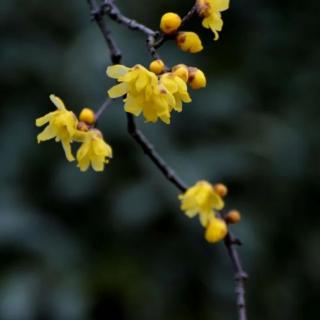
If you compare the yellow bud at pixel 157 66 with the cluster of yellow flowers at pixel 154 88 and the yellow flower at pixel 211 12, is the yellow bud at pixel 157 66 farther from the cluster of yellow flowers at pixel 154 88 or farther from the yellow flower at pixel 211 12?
the yellow flower at pixel 211 12

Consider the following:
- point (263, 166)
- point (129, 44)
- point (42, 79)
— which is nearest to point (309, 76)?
point (263, 166)

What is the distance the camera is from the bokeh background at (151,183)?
8.11 feet

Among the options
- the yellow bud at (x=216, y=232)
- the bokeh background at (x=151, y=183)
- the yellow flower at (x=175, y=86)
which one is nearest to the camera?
the yellow flower at (x=175, y=86)

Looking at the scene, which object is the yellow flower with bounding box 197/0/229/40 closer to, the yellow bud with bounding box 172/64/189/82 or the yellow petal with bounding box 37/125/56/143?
the yellow bud with bounding box 172/64/189/82

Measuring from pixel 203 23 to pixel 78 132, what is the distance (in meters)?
0.28

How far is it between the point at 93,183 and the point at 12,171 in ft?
0.83

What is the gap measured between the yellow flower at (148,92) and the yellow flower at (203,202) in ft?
1.02

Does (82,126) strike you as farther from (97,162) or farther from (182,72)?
(182,72)

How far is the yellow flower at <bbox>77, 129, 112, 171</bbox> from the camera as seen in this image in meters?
1.54

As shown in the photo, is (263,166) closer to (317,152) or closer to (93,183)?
(317,152)

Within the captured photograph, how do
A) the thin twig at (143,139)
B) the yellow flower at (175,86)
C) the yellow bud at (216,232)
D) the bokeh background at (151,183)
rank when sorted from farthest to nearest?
the bokeh background at (151,183) < the yellow bud at (216,232) < the thin twig at (143,139) < the yellow flower at (175,86)

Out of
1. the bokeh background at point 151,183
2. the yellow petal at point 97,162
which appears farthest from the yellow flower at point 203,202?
the bokeh background at point 151,183

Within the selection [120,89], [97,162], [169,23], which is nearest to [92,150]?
[97,162]

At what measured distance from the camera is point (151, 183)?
253 cm
